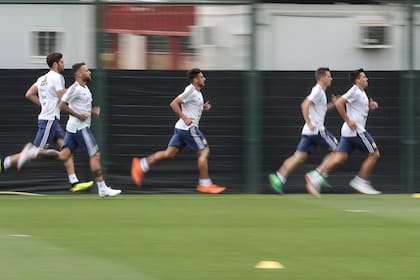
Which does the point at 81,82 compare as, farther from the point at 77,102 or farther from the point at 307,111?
the point at 307,111

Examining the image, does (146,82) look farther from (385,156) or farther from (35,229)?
(35,229)

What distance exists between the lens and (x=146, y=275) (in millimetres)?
7855

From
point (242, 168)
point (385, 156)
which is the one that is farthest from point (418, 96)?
point (242, 168)

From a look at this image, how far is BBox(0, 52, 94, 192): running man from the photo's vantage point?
578 inches

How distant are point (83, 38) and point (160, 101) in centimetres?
148

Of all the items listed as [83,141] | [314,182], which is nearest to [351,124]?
[314,182]

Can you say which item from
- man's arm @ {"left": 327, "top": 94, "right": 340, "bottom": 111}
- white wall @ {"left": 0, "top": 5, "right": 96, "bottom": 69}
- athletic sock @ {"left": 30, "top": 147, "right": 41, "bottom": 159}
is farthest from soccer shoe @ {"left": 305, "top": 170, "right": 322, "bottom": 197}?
athletic sock @ {"left": 30, "top": 147, "right": 41, "bottom": 159}

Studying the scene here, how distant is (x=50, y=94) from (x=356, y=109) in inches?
172

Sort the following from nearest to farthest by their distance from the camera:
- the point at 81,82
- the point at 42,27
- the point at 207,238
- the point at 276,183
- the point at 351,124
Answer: the point at 207,238
the point at 81,82
the point at 351,124
the point at 276,183
the point at 42,27

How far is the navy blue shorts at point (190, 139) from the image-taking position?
15.1 metres

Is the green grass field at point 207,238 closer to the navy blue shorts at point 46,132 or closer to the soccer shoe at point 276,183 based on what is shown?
the soccer shoe at point 276,183

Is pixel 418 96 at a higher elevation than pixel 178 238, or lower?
higher

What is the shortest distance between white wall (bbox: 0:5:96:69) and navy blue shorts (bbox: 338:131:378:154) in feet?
12.7

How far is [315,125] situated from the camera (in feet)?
48.9
